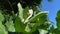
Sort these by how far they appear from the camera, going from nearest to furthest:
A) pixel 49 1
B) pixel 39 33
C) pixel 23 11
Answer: pixel 39 33, pixel 23 11, pixel 49 1

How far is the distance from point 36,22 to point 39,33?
3.0 inches

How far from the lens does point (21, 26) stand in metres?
0.86

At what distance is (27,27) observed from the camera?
901 mm

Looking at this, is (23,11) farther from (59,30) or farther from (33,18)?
(59,30)

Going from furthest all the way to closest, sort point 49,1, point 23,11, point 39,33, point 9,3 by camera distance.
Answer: point 49,1
point 9,3
point 23,11
point 39,33

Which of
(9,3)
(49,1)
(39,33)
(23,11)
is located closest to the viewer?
(39,33)

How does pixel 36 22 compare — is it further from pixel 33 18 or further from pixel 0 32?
pixel 0 32

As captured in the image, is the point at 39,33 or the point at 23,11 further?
the point at 23,11

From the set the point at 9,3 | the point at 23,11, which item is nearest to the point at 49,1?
the point at 9,3

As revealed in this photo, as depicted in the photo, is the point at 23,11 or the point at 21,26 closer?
the point at 21,26

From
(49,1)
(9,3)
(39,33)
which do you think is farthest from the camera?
(49,1)

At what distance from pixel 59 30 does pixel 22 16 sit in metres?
0.18

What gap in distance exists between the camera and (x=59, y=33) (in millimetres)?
917

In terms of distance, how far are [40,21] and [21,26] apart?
0.10 m
